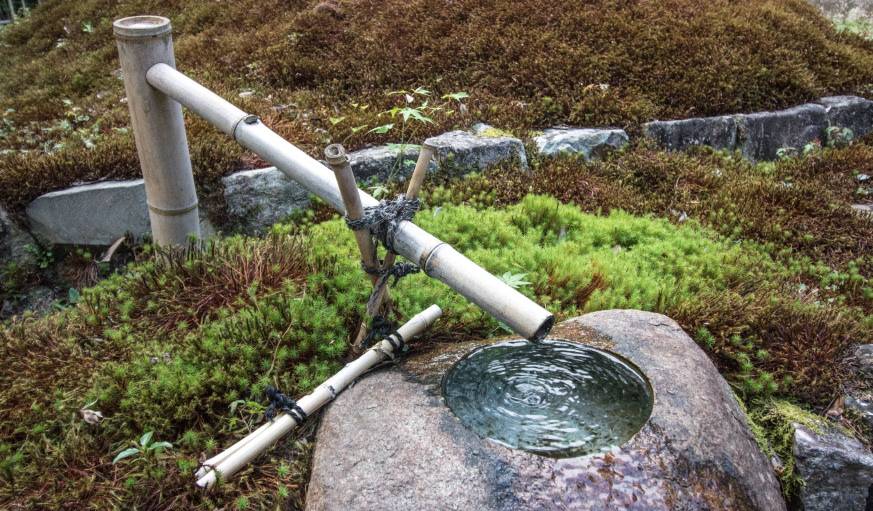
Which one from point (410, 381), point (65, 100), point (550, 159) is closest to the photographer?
point (410, 381)

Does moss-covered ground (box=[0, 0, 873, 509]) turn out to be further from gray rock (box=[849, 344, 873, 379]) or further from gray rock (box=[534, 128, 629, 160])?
Answer: gray rock (box=[534, 128, 629, 160])

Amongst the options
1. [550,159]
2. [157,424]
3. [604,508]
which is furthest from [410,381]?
[550,159]

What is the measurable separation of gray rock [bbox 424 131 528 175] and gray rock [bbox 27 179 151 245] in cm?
282

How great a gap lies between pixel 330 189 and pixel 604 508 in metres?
2.09

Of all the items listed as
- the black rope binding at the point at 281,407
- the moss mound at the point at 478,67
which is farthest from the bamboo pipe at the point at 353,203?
the moss mound at the point at 478,67

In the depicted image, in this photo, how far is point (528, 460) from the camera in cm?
256

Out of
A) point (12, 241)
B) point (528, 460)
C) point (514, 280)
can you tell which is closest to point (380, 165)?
point (514, 280)

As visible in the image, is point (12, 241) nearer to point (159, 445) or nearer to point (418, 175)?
point (159, 445)

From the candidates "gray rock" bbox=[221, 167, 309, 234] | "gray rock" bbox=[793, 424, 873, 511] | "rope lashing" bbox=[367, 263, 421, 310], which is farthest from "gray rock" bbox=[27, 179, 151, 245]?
"gray rock" bbox=[793, 424, 873, 511]

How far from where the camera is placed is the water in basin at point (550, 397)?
8.80 ft

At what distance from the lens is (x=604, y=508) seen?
2416mm

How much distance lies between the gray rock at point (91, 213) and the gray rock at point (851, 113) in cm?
792

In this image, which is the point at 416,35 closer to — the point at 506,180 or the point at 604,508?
the point at 506,180

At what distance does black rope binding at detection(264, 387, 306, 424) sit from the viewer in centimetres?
309
